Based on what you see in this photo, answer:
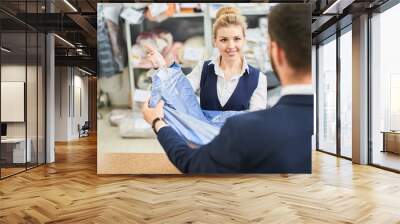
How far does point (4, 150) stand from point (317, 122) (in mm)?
8365

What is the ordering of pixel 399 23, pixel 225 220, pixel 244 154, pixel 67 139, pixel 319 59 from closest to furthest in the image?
pixel 225 220
pixel 244 154
pixel 399 23
pixel 319 59
pixel 67 139

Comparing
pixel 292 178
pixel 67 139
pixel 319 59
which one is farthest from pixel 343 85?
pixel 67 139

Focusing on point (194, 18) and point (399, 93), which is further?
point (399, 93)

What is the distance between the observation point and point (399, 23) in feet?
24.2

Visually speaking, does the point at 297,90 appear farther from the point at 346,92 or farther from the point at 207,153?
the point at 346,92

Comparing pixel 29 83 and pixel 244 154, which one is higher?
pixel 29 83

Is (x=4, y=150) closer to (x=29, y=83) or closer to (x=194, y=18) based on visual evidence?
(x=29, y=83)

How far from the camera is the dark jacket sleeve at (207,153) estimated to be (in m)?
6.38

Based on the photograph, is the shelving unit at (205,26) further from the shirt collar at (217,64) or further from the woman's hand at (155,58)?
the woman's hand at (155,58)

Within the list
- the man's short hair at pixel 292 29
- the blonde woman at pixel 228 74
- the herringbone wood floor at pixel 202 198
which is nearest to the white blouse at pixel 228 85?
the blonde woman at pixel 228 74

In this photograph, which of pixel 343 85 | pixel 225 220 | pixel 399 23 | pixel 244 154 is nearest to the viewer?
pixel 225 220

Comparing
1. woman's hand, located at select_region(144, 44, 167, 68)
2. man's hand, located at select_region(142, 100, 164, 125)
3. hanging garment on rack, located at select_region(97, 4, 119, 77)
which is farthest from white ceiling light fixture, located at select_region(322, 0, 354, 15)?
hanging garment on rack, located at select_region(97, 4, 119, 77)

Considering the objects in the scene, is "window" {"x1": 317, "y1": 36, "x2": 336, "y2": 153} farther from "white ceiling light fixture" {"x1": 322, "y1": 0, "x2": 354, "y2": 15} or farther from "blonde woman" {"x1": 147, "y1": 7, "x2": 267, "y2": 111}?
"blonde woman" {"x1": 147, "y1": 7, "x2": 267, "y2": 111}

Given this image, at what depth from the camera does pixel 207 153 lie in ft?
21.1
